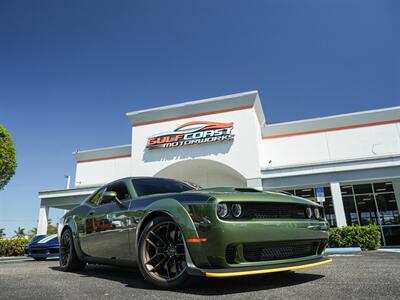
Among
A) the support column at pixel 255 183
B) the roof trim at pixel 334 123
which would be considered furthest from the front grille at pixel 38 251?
the roof trim at pixel 334 123

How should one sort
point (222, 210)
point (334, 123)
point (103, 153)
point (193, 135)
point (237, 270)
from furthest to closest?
1. point (103, 153)
2. point (193, 135)
3. point (334, 123)
4. point (222, 210)
5. point (237, 270)

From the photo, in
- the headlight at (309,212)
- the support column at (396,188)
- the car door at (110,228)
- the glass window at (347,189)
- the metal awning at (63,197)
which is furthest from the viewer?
the metal awning at (63,197)

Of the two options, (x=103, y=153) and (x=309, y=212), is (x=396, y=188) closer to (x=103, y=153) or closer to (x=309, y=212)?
(x=309, y=212)

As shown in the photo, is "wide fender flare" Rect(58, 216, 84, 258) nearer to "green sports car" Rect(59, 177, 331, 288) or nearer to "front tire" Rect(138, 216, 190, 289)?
"green sports car" Rect(59, 177, 331, 288)

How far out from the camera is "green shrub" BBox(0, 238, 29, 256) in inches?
534

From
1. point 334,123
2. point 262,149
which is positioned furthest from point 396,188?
point 262,149

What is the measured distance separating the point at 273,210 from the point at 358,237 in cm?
979

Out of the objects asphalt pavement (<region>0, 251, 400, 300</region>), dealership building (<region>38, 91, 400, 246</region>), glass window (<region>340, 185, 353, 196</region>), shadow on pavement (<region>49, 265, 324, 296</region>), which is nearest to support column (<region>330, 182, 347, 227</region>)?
dealership building (<region>38, 91, 400, 246</region>)

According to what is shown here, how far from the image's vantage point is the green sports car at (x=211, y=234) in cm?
243

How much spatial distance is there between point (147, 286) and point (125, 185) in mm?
1474

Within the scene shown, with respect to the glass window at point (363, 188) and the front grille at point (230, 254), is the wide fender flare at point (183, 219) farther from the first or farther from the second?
the glass window at point (363, 188)

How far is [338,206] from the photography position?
1269 cm

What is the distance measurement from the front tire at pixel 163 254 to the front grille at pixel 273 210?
2.14 feet

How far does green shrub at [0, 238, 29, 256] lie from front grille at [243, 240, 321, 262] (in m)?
14.8
